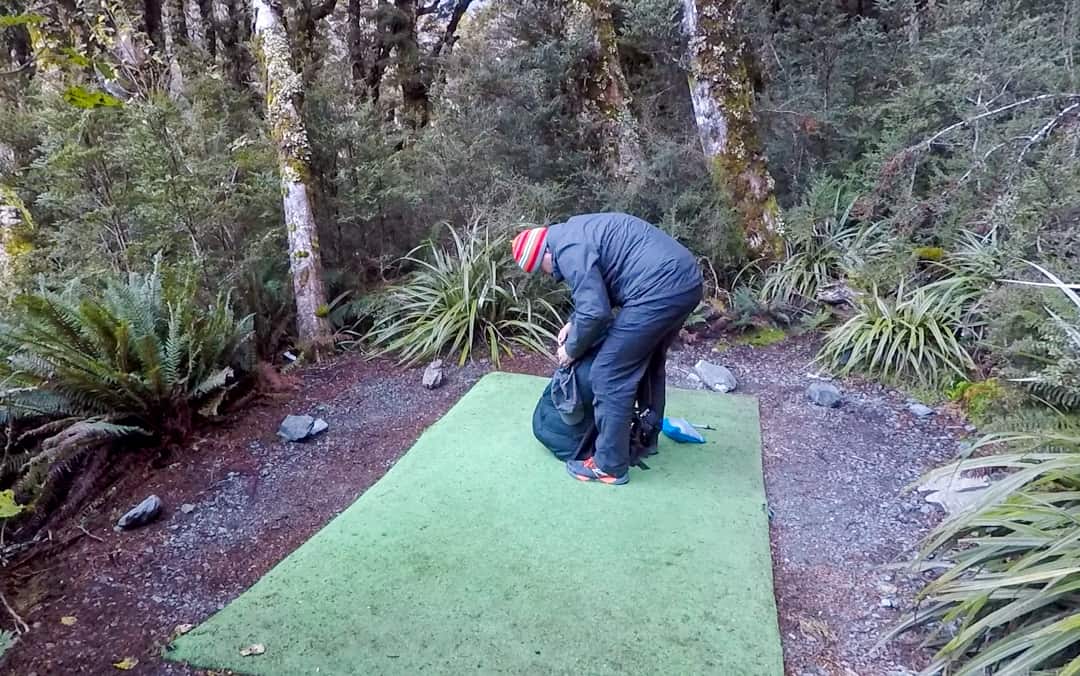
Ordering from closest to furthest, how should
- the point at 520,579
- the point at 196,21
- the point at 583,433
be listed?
the point at 520,579 → the point at 583,433 → the point at 196,21

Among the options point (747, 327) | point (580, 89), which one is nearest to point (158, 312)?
point (747, 327)

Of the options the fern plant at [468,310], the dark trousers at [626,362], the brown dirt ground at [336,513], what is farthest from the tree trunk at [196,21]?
the dark trousers at [626,362]

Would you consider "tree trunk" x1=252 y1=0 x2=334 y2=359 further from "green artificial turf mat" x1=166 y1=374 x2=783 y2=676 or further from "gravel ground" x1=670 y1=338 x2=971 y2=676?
"gravel ground" x1=670 y1=338 x2=971 y2=676

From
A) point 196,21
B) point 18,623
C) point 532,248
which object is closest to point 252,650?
point 18,623

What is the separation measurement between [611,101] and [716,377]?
3.36 metres

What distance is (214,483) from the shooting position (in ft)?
10.00

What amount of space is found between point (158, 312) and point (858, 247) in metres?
5.04

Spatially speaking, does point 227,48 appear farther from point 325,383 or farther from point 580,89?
point 325,383

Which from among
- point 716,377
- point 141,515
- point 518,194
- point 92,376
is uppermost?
point 518,194

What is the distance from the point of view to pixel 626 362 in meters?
2.82

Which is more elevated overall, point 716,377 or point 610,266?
point 610,266

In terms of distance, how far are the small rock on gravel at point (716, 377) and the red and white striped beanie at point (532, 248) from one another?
2.02 m

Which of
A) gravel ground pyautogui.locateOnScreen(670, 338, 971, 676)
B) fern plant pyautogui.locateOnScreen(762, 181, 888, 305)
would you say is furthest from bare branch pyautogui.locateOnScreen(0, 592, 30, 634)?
fern plant pyautogui.locateOnScreen(762, 181, 888, 305)

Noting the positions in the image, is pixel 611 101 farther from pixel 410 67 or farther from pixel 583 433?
pixel 583 433
